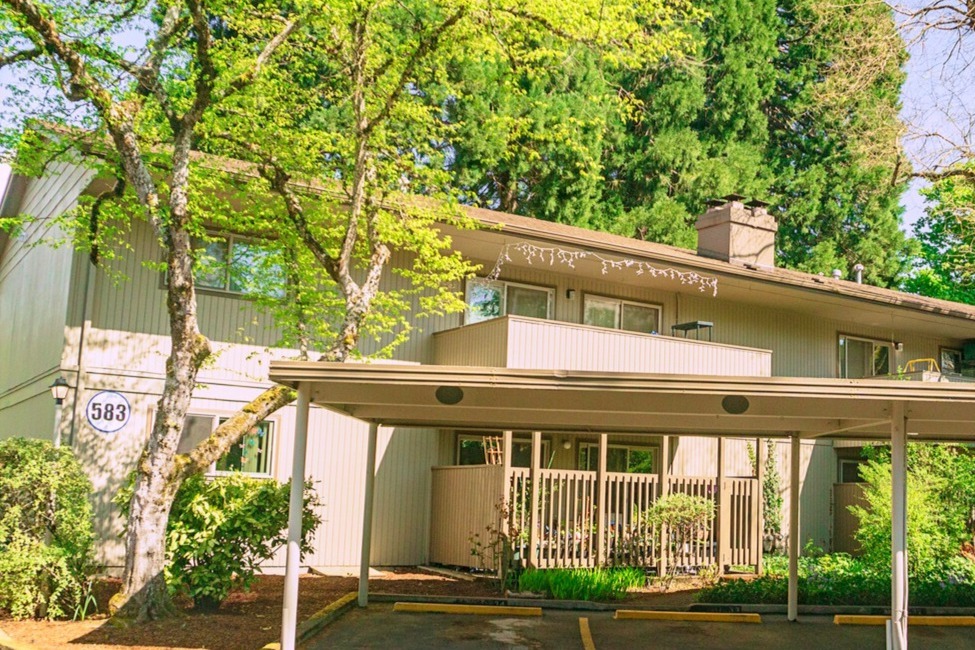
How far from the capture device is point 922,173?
23594mm

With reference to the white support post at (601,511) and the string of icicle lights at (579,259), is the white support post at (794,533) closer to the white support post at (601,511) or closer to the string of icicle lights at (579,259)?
the white support post at (601,511)

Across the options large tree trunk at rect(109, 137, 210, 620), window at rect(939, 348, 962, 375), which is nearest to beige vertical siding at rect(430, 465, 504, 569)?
large tree trunk at rect(109, 137, 210, 620)

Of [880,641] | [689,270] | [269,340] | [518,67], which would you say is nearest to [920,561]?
[880,641]

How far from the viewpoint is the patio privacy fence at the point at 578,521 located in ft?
52.1

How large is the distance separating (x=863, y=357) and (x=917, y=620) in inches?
524

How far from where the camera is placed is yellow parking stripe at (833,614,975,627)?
41.2 feet

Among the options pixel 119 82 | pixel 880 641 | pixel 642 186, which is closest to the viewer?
pixel 880 641

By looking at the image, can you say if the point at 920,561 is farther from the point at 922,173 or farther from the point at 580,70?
the point at 580,70

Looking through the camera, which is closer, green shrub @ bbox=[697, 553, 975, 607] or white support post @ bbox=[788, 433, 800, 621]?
white support post @ bbox=[788, 433, 800, 621]

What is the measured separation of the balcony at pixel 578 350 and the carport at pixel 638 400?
228 inches

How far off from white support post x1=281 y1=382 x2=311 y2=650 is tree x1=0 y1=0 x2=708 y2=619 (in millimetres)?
2899

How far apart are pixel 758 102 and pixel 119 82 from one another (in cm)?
2797

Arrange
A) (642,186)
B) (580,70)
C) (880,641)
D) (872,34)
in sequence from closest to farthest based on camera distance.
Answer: (880,641), (872,34), (580,70), (642,186)

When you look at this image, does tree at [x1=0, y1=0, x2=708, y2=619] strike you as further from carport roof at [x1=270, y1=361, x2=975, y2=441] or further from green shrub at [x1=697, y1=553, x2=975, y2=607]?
green shrub at [x1=697, y1=553, x2=975, y2=607]
